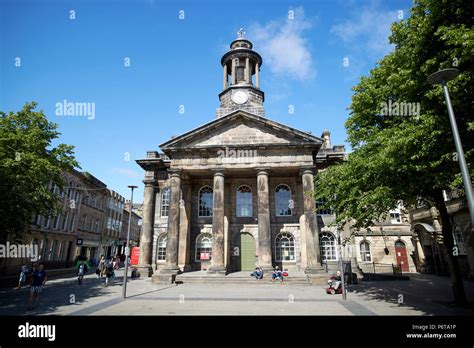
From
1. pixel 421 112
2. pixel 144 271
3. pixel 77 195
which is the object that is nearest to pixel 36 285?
pixel 144 271

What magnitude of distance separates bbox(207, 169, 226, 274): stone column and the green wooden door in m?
3.80

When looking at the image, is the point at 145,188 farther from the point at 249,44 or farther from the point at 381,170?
the point at 381,170

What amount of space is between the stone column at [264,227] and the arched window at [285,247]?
3317mm

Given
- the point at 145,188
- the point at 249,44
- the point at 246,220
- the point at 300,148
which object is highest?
the point at 249,44

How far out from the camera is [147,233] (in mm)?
24703

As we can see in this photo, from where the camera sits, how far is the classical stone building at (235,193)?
2078 cm

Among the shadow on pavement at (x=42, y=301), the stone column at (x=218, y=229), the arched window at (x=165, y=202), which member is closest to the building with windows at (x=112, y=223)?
the arched window at (x=165, y=202)

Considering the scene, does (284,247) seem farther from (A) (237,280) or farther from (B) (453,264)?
(B) (453,264)

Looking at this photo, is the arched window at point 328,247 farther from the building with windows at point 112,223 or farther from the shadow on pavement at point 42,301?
the building with windows at point 112,223

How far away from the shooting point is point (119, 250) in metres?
53.6

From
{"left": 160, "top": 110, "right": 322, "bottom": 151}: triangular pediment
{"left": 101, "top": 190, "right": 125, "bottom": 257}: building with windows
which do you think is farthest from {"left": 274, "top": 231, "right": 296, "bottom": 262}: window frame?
{"left": 101, "top": 190, "right": 125, "bottom": 257}: building with windows
